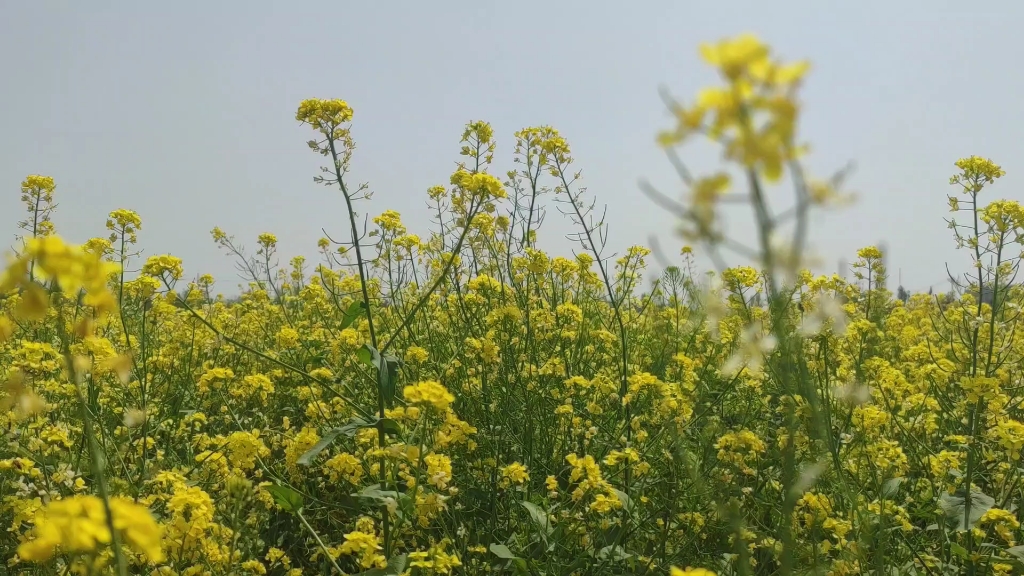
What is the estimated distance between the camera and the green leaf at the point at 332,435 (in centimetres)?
205

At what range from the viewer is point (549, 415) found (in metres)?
3.49

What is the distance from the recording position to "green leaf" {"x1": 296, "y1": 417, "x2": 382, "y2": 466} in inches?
80.9

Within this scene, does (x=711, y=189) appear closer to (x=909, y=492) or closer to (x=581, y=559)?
(x=581, y=559)

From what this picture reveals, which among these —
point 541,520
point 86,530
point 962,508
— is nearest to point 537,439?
point 541,520

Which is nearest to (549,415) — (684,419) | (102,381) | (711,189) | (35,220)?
(684,419)

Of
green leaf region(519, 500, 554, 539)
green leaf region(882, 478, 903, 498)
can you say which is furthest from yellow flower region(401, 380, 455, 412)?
green leaf region(882, 478, 903, 498)

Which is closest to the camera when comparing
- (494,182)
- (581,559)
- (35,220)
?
(581,559)

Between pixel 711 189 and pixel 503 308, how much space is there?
2657mm

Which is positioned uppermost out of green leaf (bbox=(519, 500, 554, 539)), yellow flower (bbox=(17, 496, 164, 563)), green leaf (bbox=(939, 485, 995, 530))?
yellow flower (bbox=(17, 496, 164, 563))

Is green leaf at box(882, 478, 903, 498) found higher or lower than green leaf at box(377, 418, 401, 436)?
lower

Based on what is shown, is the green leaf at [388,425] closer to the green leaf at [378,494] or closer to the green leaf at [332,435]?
the green leaf at [332,435]

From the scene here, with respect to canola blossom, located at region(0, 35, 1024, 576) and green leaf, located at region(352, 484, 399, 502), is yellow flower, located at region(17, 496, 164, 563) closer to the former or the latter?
canola blossom, located at region(0, 35, 1024, 576)

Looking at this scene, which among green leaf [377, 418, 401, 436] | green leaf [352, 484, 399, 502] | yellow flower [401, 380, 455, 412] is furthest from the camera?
green leaf [377, 418, 401, 436]

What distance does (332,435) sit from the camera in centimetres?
210
